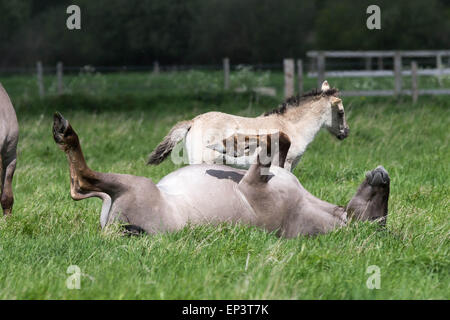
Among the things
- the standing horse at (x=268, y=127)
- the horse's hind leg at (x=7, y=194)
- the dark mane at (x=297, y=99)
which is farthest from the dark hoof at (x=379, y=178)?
the horse's hind leg at (x=7, y=194)

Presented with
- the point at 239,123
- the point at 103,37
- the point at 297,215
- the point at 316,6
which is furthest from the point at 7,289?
the point at 316,6

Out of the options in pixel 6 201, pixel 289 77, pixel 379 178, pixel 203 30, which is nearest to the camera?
pixel 379 178

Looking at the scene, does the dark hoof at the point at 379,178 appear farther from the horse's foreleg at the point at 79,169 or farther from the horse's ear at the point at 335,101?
the horse's ear at the point at 335,101

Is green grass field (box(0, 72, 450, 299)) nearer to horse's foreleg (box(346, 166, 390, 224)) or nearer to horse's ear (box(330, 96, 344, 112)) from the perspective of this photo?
horse's foreleg (box(346, 166, 390, 224))

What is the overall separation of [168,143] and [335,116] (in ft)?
8.04

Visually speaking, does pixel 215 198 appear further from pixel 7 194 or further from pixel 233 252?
pixel 7 194

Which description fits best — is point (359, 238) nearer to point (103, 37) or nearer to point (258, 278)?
point (258, 278)

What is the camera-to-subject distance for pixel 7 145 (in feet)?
20.7

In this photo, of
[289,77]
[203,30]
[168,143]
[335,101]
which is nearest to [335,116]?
[335,101]

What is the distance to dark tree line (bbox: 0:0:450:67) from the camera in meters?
51.2

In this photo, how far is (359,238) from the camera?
4895mm

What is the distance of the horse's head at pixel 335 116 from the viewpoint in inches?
317

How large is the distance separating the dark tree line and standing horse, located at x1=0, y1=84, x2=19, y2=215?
43.5 metres

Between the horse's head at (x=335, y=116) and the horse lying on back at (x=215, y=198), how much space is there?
2809 millimetres
